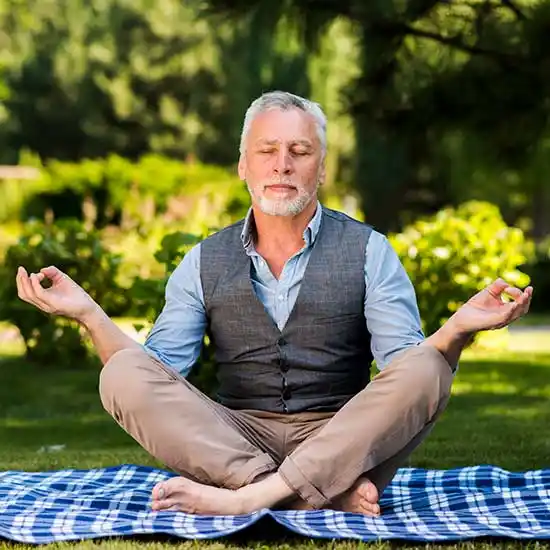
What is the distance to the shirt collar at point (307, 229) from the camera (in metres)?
3.71

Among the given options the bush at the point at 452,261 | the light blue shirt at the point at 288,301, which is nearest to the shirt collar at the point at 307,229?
the light blue shirt at the point at 288,301

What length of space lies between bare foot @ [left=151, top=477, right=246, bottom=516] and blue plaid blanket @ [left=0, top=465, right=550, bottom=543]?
3 centimetres

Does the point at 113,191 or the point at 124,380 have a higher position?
the point at 124,380

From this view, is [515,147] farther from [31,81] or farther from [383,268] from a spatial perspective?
[31,81]

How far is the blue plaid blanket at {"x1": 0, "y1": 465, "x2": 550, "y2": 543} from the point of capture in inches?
128

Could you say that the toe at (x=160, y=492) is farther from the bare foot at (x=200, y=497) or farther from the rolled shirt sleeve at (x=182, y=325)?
the rolled shirt sleeve at (x=182, y=325)

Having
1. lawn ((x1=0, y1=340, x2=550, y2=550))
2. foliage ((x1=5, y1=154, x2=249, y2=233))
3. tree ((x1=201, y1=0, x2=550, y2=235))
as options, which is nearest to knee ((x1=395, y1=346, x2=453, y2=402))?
lawn ((x1=0, y1=340, x2=550, y2=550))

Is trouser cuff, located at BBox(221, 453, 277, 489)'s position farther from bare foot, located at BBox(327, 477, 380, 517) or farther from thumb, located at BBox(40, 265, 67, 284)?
thumb, located at BBox(40, 265, 67, 284)

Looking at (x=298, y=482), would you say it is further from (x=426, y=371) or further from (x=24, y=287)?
(x=24, y=287)

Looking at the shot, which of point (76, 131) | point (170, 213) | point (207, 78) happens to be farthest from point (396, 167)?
point (76, 131)

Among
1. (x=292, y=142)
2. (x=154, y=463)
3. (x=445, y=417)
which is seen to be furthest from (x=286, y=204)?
(x=445, y=417)

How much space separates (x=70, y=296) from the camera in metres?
3.51

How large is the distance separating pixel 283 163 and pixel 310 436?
761mm

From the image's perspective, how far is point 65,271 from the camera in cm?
884
